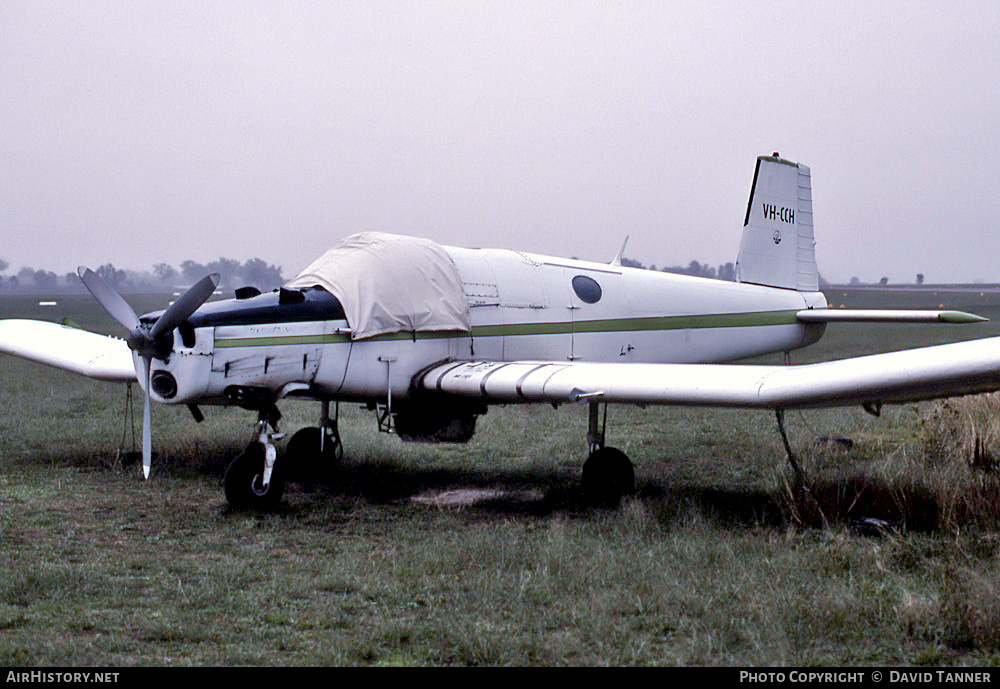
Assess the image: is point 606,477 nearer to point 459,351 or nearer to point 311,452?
point 459,351

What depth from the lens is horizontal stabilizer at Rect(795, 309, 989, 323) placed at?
1062 centimetres

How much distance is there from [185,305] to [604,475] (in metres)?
4.47

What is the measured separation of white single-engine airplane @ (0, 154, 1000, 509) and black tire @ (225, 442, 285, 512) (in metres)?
0.01

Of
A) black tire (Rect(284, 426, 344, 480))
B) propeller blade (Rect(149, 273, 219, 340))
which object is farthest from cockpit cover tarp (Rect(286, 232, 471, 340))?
black tire (Rect(284, 426, 344, 480))

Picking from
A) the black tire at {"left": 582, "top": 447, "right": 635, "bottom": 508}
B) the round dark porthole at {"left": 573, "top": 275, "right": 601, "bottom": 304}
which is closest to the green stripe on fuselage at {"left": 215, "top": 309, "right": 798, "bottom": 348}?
the round dark porthole at {"left": 573, "top": 275, "right": 601, "bottom": 304}

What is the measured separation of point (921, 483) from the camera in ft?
28.8

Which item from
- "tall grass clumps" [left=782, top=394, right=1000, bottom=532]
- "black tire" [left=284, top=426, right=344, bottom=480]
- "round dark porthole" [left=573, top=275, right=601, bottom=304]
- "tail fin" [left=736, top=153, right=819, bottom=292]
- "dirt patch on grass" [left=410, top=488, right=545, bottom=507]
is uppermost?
"tail fin" [left=736, top=153, right=819, bottom=292]

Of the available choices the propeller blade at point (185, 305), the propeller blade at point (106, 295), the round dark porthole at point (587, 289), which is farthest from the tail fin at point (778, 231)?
the propeller blade at point (106, 295)

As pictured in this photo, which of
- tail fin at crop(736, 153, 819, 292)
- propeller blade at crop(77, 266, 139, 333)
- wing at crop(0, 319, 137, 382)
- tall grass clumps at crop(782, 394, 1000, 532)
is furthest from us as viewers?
tail fin at crop(736, 153, 819, 292)

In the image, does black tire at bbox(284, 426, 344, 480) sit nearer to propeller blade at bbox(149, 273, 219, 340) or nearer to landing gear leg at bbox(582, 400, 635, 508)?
propeller blade at bbox(149, 273, 219, 340)

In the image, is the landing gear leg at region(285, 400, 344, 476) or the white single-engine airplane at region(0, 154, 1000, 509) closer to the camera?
the white single-engine airplane at region(0, 154, 1000, 509)

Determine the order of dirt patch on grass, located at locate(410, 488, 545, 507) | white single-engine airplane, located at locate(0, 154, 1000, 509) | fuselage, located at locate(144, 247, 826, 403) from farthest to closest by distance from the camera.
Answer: dirt patch on grass, located at locate(410, 488, 545, 507), fuselage, located at locate(144, 247, 826, 403), white single-engine airplane, located at locate(0, 154, 1000, 509)

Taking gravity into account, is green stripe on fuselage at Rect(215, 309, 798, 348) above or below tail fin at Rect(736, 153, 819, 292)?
below

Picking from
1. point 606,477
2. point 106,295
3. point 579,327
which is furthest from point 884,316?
point 106,295
